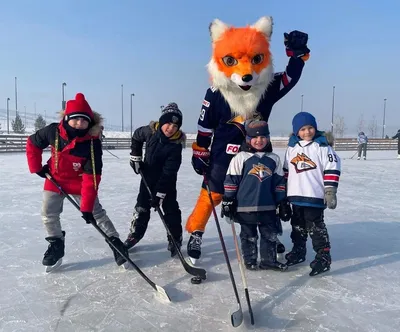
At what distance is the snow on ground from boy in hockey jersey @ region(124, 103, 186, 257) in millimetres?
301

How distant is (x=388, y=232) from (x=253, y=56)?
2.90m

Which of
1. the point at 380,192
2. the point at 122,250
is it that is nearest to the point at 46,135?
the point at 122,250

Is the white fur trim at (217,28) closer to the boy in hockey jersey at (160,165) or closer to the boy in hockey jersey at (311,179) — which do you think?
the boy in hockey jersey at (160,165)

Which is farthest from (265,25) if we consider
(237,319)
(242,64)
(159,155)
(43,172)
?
(237,319)

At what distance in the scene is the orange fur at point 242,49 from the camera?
3221mm

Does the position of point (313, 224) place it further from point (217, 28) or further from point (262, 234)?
point (217, 28)

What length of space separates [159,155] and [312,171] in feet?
4.88

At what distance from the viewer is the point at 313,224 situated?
3.23 meters

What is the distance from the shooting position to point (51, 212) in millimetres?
3314

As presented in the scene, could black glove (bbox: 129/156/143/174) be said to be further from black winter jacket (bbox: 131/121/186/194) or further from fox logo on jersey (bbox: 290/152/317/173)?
fox logo on jersey (bbox: 290/152/317/173)

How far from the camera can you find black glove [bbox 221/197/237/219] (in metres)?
3.12

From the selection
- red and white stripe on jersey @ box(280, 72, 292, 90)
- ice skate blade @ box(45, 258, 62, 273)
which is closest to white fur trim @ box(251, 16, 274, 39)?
red and white stripe on jersey @ box(280, 72, 292, 90)

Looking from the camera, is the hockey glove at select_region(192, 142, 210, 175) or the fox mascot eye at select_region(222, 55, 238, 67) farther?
the hockey glove at select_region(192, 142, 210, 175)

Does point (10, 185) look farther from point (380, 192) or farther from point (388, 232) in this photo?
point (380, 192)
